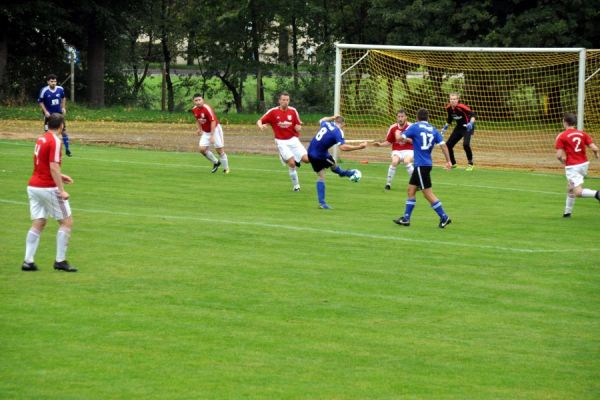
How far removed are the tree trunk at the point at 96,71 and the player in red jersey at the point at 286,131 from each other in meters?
28.5

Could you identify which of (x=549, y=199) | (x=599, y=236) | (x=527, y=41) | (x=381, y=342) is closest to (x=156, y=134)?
(x=527, y=41)

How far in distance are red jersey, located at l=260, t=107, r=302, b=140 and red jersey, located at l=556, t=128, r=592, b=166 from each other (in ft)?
22.6

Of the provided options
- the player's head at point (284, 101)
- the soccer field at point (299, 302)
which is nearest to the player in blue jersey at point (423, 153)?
the soccer field at point (299, 302)

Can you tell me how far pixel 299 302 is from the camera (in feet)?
41.7

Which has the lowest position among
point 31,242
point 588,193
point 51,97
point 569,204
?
point 569,204

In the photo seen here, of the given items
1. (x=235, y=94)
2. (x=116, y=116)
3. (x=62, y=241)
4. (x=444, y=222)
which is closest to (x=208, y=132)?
(x=444, y=222)

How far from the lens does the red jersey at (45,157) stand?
13.5 m

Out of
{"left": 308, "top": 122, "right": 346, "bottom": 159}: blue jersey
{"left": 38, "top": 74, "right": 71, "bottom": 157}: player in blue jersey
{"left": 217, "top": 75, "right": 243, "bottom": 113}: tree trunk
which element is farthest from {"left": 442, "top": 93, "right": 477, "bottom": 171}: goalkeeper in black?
{"left": 217, "top": 75, "right": 243, "bottom": 113}: tree trunk

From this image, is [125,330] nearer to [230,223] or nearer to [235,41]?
[230,223]

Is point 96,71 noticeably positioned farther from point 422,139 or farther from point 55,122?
point 55,122

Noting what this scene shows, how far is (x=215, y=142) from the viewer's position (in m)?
28.1

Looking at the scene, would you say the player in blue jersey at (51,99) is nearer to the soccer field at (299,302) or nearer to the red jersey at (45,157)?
the soccer field at (299,302)

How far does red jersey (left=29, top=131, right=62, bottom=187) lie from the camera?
1352 cm

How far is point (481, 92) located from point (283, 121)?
669 inches
